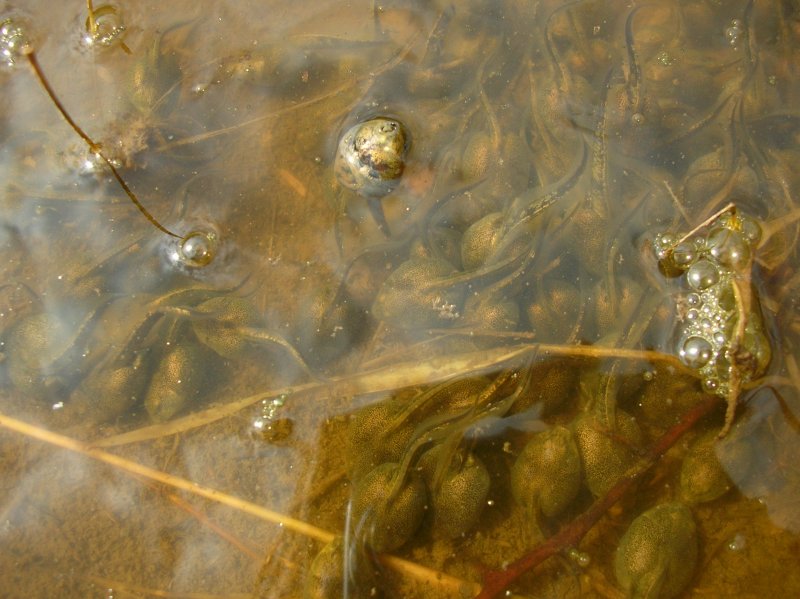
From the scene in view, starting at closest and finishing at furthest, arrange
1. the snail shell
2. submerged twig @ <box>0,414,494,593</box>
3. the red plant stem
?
the red plant stem → submerged twig @ <box>0,414,494,593</box> → the snail shell

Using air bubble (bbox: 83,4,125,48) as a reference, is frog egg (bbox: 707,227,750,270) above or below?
below

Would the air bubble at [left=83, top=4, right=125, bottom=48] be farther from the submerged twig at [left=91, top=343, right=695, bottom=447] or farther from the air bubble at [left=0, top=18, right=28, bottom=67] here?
the submerged twig at [left=91, top=343, right=695, bottom=447]

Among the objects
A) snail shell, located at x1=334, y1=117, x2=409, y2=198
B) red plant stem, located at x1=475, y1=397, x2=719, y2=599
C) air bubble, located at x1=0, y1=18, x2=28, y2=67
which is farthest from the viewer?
air bubble, located at x1=0, y1=18, x2=28, y2=67

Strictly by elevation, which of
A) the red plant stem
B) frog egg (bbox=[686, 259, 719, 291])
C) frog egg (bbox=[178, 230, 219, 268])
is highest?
frog egg (bbox=[686, 259, 719, 291])

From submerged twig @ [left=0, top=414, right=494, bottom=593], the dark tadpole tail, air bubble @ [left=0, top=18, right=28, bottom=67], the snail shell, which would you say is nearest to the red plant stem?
submerged twig @ [left=0, top=414, right=494, bottom=593]

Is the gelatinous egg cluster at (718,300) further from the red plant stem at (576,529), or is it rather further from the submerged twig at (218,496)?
the submerged twig at (218,496)

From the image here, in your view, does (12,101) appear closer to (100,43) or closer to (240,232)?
(100,43)
